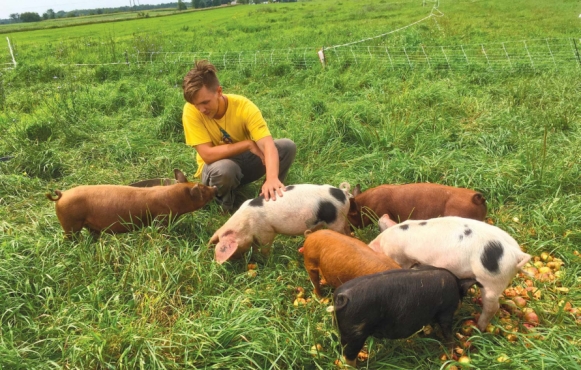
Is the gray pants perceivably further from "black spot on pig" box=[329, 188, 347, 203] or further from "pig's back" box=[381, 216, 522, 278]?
"pig's back" box=[381, 216, 522, 278]

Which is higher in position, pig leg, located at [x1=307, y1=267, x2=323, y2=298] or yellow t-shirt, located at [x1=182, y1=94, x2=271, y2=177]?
yellow t-shirt, located at [x1=182, y1=94, x2=271, y2=177]

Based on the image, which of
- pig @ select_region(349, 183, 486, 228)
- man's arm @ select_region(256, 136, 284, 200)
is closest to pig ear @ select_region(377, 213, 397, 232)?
pig @ select_region(349, 183, 486, 228)

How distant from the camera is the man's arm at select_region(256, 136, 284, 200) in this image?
3.86 m

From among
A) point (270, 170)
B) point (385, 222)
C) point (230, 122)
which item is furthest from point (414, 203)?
point (230, 122)

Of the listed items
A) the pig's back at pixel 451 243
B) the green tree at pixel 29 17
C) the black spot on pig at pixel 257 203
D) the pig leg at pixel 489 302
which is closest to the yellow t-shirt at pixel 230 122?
the black spot on pig at pixel 257 203

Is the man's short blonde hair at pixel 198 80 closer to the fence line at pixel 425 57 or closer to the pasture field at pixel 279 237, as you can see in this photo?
the pasture field at pixel 279 237

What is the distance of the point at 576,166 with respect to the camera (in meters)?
4.44

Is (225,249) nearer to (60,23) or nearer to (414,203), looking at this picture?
(414,203)

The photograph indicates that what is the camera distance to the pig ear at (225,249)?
350cm

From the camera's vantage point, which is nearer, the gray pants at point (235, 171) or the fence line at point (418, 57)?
the gray pants at point (235, 171)

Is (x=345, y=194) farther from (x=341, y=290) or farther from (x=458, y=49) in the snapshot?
(x=458, y=49)

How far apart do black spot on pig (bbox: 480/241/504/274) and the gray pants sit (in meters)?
2.55

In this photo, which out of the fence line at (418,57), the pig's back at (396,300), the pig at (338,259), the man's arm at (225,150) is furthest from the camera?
the fence line at (418,57)

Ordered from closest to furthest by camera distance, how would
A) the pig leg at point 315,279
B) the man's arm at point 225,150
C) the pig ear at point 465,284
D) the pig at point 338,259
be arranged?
the pig ear at point 465,284
the pig at point 338,259
the pig leg at point 315,279
the man's arm at point 225,150
